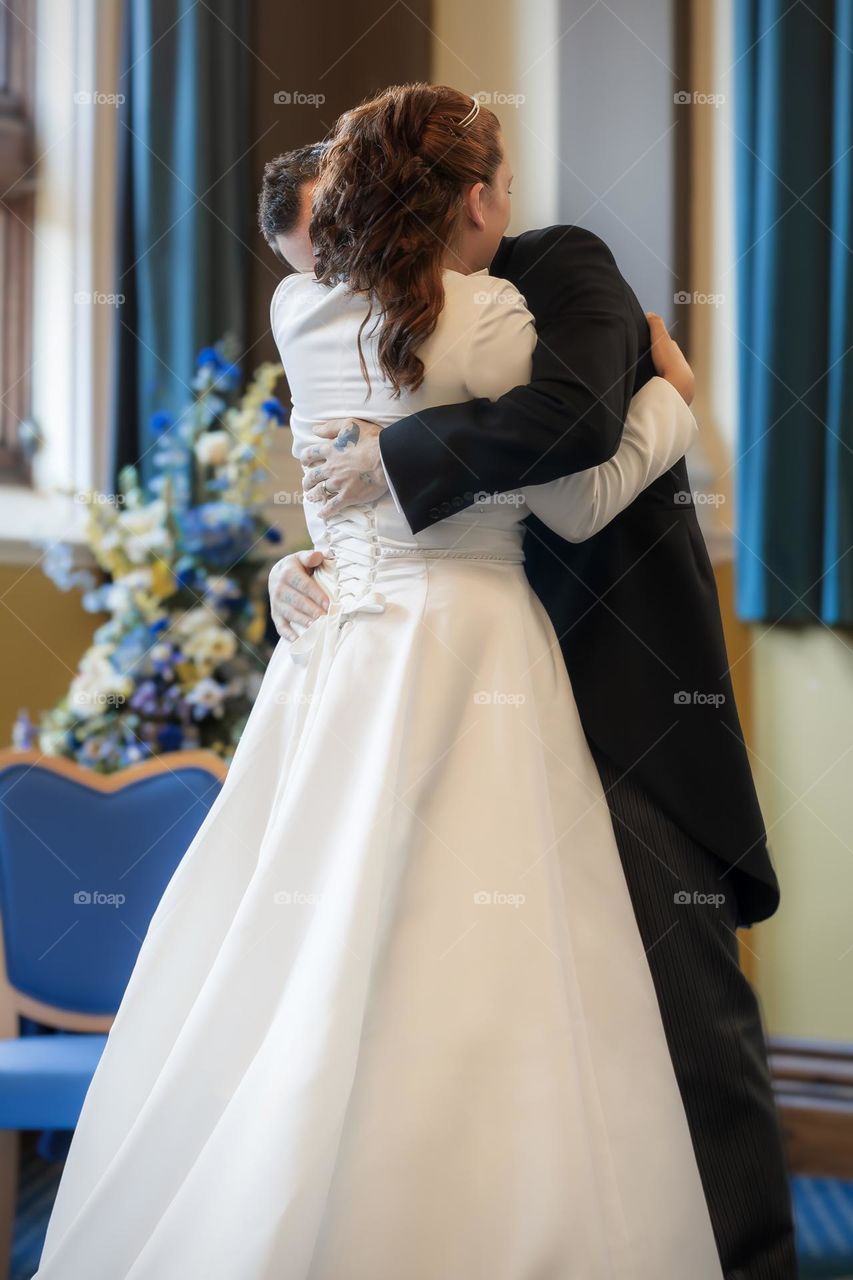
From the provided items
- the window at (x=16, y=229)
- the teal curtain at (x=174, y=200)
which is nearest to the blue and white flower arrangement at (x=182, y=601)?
the teal curtain at (x=174, y=200)

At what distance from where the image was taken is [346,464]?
4.59 feet

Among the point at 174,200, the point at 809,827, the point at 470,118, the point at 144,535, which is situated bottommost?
the point at 809,827

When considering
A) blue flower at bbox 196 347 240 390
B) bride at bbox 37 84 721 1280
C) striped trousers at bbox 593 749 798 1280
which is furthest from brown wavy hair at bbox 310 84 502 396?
blue flower at bbox 196 347 240 390

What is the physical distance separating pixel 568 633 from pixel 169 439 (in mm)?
1497

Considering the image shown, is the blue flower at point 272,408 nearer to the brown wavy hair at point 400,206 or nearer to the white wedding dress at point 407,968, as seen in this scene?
the white wedding dress at point 407,968

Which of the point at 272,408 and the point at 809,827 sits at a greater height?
the point at 272,408

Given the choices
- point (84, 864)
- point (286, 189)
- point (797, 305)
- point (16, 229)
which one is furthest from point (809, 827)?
point (16, 229)

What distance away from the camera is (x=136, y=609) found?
8.41ft

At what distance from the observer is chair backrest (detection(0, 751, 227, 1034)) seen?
2010 mm

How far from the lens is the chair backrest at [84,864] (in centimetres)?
201

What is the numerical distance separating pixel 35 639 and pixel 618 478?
5.85 feet

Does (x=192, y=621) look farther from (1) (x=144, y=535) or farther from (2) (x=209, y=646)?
(1) (x=144, y=535)

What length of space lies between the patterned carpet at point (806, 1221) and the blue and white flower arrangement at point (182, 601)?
2.68 feet

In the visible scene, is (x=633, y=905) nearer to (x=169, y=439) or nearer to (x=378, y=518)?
(x=378, y=518)
